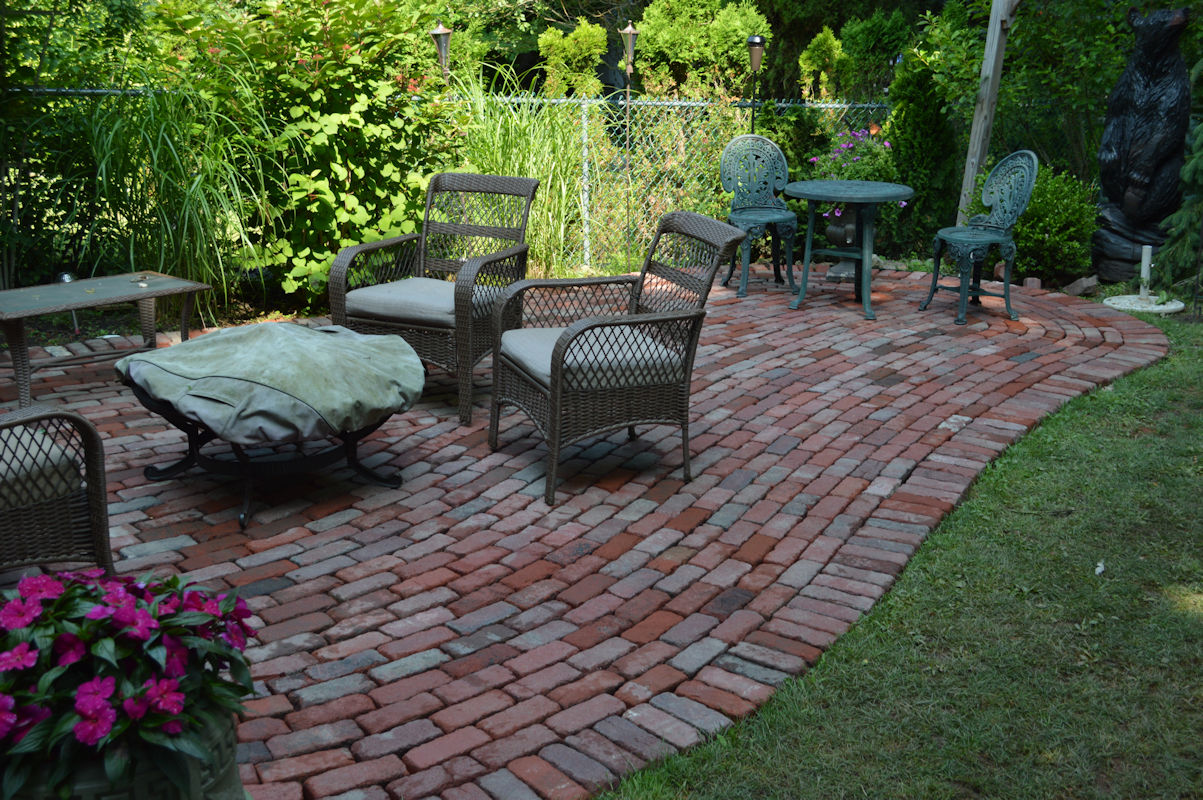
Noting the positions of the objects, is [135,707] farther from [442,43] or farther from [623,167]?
[623,167]

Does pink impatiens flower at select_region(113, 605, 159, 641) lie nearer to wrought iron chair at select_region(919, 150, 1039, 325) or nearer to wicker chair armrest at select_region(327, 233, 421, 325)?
wicker chair armrest at select_region(327, 233, 421, 325)

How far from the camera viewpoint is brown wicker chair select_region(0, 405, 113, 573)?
2.77 m

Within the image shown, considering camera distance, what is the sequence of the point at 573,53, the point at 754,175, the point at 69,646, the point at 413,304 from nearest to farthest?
the point at 69,646 < the point at 413,304 < the point at 754,175 < the point at 573,53

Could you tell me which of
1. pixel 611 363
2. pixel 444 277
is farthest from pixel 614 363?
pixel 444 277

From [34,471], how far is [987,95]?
281 inches

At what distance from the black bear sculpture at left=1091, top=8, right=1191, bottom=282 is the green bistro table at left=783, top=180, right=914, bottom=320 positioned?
1.74m

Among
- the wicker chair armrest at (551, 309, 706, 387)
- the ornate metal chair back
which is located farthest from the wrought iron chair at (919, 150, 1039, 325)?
the wicker chair armrest at (551, 309, 706, 387)

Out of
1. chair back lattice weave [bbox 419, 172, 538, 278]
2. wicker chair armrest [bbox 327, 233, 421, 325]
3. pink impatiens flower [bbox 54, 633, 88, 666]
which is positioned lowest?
pink impatiens flower [bbox 54, 633, 88, 666]

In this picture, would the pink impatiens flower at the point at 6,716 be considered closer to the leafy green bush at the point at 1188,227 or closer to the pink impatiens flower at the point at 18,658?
the pink impatiens flower at the point at 18,658

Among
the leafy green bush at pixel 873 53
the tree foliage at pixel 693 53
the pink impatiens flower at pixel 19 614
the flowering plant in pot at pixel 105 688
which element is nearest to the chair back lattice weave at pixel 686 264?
the flowering plant in pot at pixel 105 688

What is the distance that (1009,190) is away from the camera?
6.42m

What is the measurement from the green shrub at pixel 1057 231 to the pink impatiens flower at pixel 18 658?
274 inches

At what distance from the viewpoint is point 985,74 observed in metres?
7.71

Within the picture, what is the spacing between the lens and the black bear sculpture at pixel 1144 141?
691 centimetres
